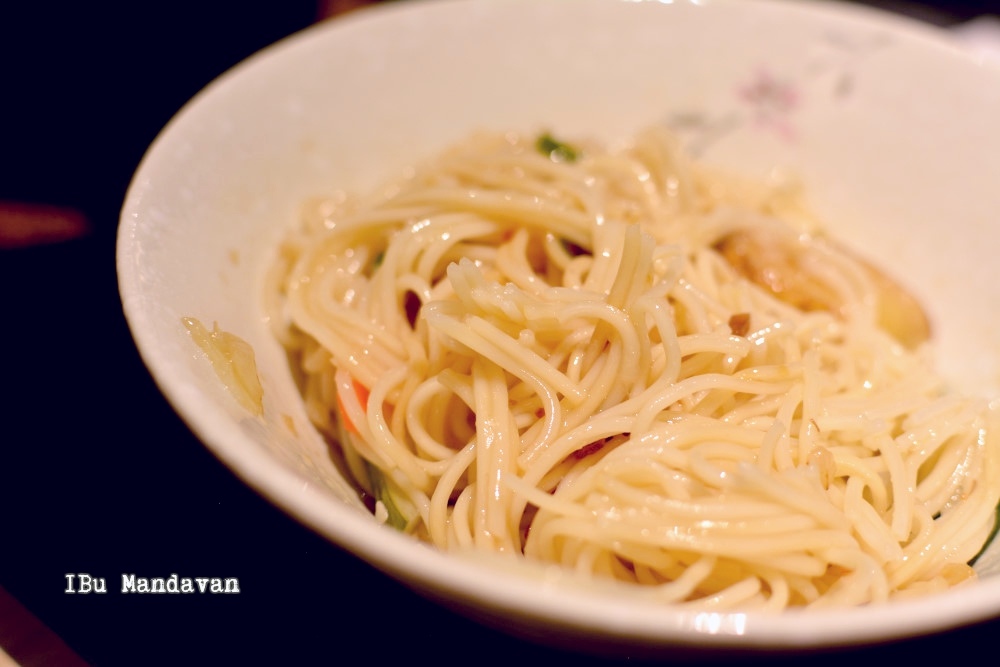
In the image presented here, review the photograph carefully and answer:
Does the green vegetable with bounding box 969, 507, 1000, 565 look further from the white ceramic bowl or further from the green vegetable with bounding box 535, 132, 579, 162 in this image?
the green vegetable with bounding box 535, 132, 579, 162

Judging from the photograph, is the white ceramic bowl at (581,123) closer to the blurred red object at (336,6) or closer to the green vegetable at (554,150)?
the green vegetable at (554,150)

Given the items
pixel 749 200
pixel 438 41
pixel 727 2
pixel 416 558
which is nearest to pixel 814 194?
pixel 749 200

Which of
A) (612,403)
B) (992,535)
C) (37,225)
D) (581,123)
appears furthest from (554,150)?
(37,225)

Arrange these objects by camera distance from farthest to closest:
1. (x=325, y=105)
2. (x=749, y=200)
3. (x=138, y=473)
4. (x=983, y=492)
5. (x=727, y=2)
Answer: (x=727, y=2)
(x=749, y=200)
(x=325, y=105)
(x=138, y=473)
(x=983, y=492)

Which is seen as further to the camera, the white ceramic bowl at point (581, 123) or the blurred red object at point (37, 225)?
the blurred red object at point (37, 225)

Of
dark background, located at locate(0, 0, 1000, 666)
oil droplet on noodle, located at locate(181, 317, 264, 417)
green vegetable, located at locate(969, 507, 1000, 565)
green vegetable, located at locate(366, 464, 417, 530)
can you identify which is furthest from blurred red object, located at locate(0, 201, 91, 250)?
green vegetable, located at locate(969, 507, 1000, 565)

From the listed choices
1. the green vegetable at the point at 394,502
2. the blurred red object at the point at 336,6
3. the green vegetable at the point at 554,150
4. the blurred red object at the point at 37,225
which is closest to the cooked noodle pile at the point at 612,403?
the green vegetable at the point at 394,502

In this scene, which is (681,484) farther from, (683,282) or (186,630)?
(186,630)
